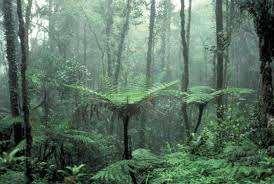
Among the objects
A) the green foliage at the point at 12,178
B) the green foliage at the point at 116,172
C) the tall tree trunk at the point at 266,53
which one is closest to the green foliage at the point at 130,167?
the green foliage at the point at 116,172

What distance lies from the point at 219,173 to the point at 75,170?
236 centimetres

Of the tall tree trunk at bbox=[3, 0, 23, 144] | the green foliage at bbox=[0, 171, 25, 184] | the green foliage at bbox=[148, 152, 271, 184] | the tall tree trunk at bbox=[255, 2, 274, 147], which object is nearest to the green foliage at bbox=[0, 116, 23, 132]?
the tall tree trunk at bbox=[3, 0, 23, 144]

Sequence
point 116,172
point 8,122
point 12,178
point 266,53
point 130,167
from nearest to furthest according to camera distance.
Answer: point 116,172
point 130,167
point 12,178
point 266,53
point 8,122

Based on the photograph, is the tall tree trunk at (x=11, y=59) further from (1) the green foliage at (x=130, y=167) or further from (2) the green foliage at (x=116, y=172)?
(2) the green foliage at (x=116, y=172)

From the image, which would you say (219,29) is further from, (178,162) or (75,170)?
(75,170)

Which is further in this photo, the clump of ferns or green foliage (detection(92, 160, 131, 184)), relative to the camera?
the clump of ferns

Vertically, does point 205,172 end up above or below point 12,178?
above

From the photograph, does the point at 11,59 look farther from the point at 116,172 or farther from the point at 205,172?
the point at 205,172

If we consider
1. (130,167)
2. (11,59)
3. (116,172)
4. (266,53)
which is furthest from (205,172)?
(11,59)

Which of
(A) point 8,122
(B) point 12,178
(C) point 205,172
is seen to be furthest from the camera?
(A) point 8,122

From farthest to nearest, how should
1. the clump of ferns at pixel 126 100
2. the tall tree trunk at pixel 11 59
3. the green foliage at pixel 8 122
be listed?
1. the tall tree trunk at pixel 11 59
2. the green foliage at pixel 8 122
3. the clump of ferns at pixel 126 100

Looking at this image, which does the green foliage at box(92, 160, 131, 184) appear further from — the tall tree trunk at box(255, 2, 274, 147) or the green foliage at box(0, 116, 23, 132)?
the green foliage at box(0, 116, 23, 132)

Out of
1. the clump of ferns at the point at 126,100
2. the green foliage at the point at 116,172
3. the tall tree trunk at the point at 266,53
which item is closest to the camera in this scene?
the green foliage at the point at 116,172

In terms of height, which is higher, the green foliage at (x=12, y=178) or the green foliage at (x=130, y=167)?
the green foliage at (x=130, y=167)
